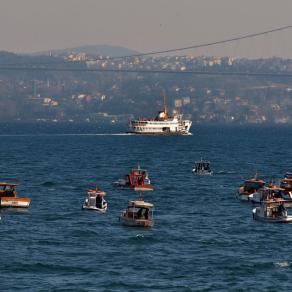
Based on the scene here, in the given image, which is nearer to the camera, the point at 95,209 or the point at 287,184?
the point at 95,209

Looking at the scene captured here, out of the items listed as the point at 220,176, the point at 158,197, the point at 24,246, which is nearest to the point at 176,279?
the point at 24,246

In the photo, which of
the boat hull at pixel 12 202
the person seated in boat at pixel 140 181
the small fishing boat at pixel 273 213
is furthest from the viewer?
the person seated in boat at pixel 140 181

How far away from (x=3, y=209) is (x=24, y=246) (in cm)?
2337

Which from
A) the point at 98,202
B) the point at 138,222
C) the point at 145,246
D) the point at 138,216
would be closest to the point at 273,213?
the point at 138,216

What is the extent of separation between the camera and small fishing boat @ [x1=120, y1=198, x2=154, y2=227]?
93000mm

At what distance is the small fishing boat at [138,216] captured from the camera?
305 ft

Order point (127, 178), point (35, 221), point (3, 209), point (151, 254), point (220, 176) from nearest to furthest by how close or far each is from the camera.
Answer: point (151, 254)
point (35, 221)
point (3, 209)
point (127, 178)
point (220, 176)

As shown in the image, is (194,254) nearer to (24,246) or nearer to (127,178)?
(24,246)

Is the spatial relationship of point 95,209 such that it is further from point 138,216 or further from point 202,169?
point 202,169

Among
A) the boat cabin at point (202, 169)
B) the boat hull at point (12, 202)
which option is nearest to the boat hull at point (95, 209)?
the boat hull at point (12, 202)

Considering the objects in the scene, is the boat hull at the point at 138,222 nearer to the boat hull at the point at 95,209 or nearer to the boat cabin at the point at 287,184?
the boat hull at the point at 95,209

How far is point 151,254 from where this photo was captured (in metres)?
79.8

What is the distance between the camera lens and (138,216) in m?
93.6

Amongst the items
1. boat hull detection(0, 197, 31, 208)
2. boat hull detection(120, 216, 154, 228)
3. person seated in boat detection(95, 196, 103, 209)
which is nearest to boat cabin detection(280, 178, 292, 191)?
person seated in boat detection(95, 196, 103, 209)
